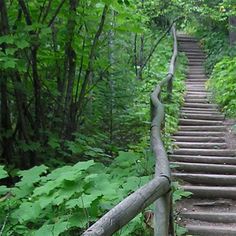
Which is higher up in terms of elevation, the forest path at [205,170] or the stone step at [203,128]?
the stone step at [203,128]

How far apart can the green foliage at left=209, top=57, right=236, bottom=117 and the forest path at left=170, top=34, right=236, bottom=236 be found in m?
0.26

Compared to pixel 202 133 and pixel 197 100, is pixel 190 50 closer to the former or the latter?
pixel 197 100

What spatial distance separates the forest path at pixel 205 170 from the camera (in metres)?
5.56

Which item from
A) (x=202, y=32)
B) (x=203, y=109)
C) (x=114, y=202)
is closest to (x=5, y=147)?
(x=114, y=202)

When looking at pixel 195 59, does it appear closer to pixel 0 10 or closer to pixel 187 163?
pixel 187 163

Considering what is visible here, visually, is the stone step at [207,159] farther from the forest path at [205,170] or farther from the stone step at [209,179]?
the stone step at [209,179]

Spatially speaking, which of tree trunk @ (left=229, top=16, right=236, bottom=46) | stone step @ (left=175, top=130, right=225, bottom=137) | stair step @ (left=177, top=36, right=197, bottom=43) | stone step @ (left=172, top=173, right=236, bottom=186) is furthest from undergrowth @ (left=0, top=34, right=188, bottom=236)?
stair step @ (left=177, top=36, right=197, bottom=43)

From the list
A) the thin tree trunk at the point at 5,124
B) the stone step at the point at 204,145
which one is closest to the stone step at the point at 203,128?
the stone step at the point at 204,145

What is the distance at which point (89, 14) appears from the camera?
5836mm

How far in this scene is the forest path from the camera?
5564mm

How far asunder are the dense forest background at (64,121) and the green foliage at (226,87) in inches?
75.2

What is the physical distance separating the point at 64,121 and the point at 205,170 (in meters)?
2.43

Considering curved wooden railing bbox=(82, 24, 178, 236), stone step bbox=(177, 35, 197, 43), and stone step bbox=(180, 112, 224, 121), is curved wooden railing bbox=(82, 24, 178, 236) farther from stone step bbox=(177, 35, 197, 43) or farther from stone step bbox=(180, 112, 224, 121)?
stone step bbox=(177, 35, 197, 43)

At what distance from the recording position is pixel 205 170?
7.09m
